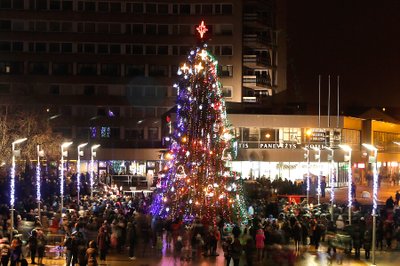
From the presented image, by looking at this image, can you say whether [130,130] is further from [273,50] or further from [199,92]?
[199,92]

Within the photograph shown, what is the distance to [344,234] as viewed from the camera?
99.8 feet

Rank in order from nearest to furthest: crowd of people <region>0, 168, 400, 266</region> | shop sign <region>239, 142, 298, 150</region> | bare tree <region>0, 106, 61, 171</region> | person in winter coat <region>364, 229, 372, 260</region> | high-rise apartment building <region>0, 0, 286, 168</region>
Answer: crowd of people <region>0, 168, 400, 266</region> → person in winter coat <region>364, 229, 372, 260</region> → bare tree <region>0, 106, 61, 171</region> → shop sign <region>239, 142, 298, 150</region> → high-rise apartment building <region>0, 0, 286, 168</region>

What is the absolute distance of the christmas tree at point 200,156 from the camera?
3444 cm

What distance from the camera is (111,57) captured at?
3541 inches

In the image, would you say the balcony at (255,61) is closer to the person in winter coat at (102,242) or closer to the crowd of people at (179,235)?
the crowd of people at (179,235)

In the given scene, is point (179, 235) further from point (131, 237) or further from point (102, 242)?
point (102, 242)

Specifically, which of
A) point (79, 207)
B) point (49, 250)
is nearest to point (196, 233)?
point (49, 250)

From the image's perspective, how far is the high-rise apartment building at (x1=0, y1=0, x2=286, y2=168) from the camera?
88750 millimetres

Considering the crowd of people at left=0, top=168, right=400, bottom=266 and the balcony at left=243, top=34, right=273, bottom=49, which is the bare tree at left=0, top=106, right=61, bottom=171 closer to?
the crowd of people at left=0, top=168, right=400, bottom=266

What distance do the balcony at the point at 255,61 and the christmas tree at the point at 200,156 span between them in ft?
185

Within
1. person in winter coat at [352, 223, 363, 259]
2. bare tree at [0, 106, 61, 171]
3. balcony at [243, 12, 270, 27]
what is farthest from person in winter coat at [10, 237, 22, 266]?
balcony at [243, 12, 270, 27]

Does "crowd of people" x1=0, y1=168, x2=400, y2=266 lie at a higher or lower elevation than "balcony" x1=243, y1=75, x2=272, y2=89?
lower

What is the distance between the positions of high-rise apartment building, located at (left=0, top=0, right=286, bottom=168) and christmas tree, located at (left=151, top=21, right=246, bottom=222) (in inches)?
2126

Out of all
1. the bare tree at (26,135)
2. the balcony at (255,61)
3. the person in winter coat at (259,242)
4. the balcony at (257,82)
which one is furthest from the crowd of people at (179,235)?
the balcony at (255,61)
